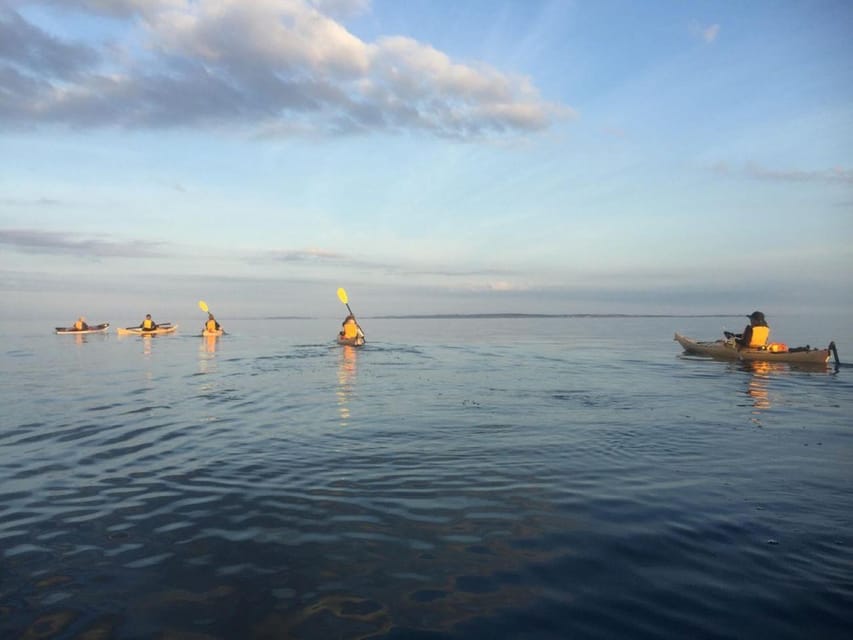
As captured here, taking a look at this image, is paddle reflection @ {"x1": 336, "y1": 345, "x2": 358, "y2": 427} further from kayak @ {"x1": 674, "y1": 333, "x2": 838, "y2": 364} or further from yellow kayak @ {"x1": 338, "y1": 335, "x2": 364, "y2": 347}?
kayak @ {"x1": 674, "y1": 333, "x2": 838, "y2": 364}

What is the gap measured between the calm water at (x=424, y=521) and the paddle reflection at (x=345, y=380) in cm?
47

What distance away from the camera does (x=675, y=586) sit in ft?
18.3

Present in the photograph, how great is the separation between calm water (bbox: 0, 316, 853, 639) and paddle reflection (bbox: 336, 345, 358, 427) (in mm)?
469

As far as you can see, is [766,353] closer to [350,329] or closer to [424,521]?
[350,329]

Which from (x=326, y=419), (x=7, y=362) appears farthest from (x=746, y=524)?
(x=7, y=362)

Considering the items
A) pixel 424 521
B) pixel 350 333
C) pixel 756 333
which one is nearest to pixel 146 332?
pixel 350 333

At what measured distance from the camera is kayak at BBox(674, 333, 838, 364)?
1137 inches

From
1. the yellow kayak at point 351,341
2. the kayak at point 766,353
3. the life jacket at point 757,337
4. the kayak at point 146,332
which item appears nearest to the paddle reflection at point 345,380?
the yellow kayak at point 351,341

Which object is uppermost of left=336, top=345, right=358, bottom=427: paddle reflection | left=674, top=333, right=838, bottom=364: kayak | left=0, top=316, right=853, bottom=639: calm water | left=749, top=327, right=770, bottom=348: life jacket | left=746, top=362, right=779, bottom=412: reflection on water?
left=749, top=327, right=770, bottom=348: life jacket

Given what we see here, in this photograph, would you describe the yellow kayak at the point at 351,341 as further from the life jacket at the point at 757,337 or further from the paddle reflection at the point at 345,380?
the life jacket at the point at 757,337

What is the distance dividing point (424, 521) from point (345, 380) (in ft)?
54.8

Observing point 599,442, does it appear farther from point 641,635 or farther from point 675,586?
point 641,635

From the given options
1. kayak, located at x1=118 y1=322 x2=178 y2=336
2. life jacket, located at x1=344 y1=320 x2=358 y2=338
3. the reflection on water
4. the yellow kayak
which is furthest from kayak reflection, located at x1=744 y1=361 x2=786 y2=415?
kayak, located at x1=118 y1=322 x2=178 y2=336

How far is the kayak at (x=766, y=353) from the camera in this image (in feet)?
94.8
